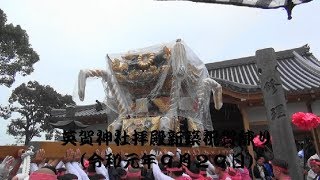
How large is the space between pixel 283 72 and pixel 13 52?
52.4ft

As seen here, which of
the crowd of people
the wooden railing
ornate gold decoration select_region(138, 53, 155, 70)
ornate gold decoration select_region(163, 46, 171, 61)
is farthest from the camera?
ornate gold decoration select_region(138, 53, 155, 70)

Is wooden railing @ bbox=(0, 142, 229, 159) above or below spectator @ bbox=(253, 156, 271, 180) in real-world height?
above

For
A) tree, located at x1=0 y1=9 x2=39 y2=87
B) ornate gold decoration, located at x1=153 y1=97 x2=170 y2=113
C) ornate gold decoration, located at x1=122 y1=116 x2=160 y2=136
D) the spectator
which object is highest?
tree, located at x1=0 y1=9 x2=39 y2=87

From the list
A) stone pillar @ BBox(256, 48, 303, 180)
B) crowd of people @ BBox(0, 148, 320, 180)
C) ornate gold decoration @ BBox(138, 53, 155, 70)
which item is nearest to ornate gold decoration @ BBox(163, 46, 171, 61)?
ornate gold decoration @ BBox(138, 53, 155, 70)

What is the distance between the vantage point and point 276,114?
4812 millimetres

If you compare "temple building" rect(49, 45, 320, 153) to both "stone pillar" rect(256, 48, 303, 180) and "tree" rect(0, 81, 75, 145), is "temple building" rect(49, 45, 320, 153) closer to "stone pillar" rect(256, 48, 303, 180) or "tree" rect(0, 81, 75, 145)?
"stone pillar" rect(256, 48, 303, 180)

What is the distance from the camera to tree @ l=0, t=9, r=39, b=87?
63.5 feet

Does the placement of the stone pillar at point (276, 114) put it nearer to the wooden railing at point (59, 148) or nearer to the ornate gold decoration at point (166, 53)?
the wooden railing at point (59, 148)

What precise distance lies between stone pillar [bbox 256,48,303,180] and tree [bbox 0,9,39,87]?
18.0m

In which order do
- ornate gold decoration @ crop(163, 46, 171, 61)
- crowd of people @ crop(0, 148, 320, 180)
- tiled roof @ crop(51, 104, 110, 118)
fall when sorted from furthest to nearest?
tiled roof @ crop(51, 104, 110, 118) < ornate gold decoration @ crop(163, 46, 171, 61) < crowd of people @ crop(0, 148, 320, 180)

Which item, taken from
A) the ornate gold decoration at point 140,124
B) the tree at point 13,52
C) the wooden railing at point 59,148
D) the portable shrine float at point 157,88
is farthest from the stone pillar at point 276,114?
the tree at point 13,52

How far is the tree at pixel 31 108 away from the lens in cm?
3062

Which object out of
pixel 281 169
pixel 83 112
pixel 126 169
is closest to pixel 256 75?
pixel 83 112

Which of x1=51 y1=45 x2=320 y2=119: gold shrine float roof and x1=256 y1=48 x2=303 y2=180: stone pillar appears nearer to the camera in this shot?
x1=256 y1=48 x2=303 y2=180: stone pillar
